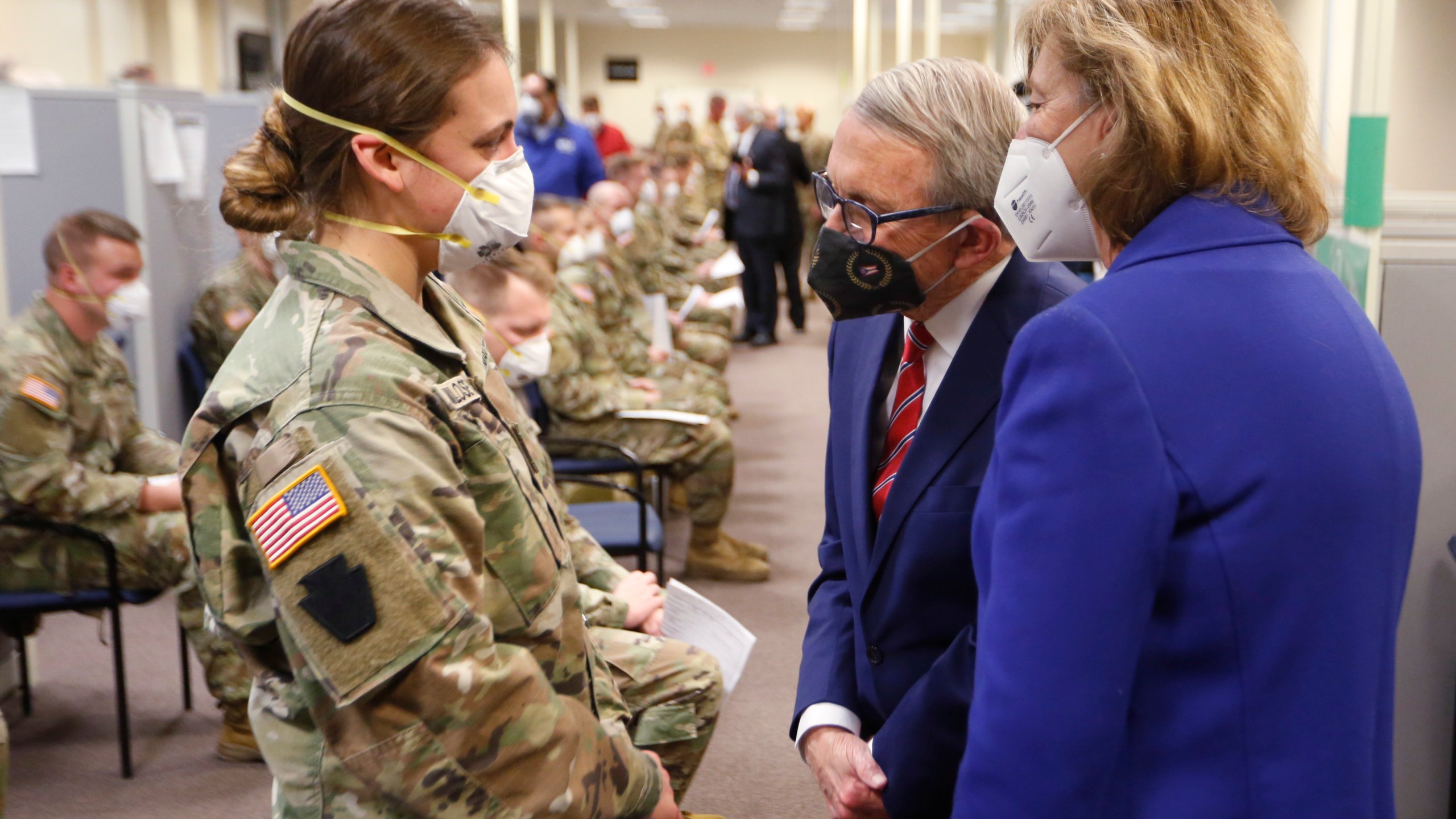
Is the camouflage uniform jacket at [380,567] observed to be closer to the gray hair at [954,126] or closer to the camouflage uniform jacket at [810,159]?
the gray hair at [954,126]

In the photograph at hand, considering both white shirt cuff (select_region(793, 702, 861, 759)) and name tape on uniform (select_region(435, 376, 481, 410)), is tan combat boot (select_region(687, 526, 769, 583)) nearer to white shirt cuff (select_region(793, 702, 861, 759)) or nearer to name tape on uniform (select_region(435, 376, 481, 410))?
white shirt cuff (select_region(793, 702, 861, 759))

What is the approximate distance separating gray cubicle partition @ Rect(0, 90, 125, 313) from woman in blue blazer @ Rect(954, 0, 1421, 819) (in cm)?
357

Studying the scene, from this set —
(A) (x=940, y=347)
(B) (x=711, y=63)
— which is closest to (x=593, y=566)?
(A) (x=940, y=347)

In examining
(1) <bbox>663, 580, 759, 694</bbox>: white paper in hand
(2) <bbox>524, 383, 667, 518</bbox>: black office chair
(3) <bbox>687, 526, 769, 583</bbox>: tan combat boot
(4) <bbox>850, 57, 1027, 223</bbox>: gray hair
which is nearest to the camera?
(4) <bbox>850, 57, 1027, 223</bbox>: gray hair

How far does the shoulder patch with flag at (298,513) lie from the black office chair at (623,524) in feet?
5.95

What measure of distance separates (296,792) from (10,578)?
1828 millimetres

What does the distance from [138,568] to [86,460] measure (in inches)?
14.4

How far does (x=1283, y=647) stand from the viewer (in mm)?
733

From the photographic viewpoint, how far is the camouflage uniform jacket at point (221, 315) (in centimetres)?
381

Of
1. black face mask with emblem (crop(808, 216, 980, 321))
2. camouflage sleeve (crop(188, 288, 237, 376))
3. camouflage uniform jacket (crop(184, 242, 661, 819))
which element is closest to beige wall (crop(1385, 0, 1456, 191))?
black face mask with emblem (crop(808, 216, 980, 321))

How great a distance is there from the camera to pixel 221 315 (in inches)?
151

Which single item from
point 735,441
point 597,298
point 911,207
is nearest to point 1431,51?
point 911,207

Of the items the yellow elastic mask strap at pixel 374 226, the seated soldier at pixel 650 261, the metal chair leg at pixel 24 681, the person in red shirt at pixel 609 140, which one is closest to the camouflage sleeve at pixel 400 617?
the yellow elastic mask strap at pixel 374 226

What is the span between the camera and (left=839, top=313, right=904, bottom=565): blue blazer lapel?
1.25 meters
